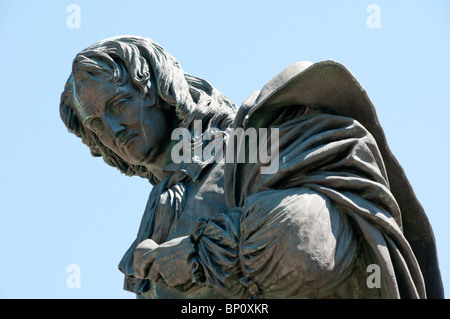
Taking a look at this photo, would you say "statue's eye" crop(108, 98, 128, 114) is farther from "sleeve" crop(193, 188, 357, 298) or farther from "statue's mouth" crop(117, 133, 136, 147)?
"sleeve" crop(193, 188, 357, 298)

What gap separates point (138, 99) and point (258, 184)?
154 centimetres

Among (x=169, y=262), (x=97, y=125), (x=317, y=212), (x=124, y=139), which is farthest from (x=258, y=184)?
(x=97, y=125)

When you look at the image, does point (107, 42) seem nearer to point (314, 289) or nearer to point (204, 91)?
point (204, 91)

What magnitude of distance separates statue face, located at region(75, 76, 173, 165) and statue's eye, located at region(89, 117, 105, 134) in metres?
0.05

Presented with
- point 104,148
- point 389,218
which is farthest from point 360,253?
point 104,148

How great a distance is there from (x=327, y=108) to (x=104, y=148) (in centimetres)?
228

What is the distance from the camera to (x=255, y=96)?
378 inches

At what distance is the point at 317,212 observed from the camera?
8664mm

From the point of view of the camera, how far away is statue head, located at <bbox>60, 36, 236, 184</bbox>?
10.2 m

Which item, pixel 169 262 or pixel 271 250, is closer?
pixel 271 250

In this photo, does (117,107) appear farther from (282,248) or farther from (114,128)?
(282,248)

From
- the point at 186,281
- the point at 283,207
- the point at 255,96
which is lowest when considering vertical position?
the point at 186,281

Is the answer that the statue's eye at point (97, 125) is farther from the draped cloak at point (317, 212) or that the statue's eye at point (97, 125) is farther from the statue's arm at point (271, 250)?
the statue's arm at point (271, 250)

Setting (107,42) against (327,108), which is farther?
(107,42)
